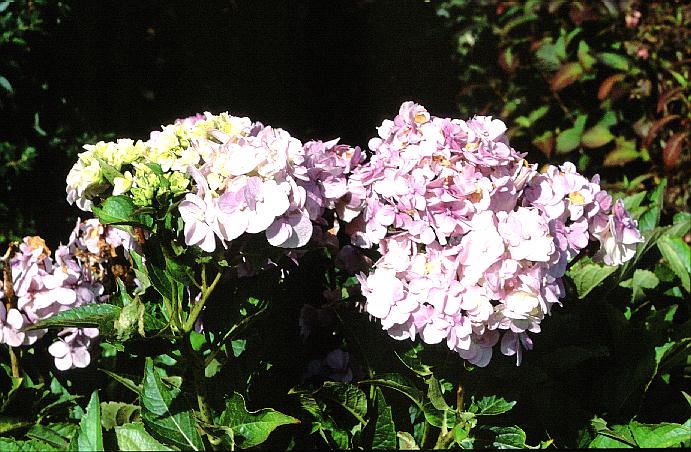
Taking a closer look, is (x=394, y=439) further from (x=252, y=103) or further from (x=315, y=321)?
(x=252, y=103)

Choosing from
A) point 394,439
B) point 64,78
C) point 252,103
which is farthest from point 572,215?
point 252,103

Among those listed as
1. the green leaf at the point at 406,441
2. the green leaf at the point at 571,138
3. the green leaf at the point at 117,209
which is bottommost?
the green leaf at the point at 571,138

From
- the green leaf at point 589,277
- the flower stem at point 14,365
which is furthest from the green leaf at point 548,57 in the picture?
the flower stem at point 14,365

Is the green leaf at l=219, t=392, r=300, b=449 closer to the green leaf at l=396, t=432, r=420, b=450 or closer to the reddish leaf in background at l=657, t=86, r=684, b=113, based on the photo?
the green leaf at l=396, t=432, r=420, b=450

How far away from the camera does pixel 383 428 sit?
55.1 inches

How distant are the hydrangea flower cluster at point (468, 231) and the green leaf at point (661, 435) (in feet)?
1.13

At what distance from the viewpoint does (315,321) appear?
1.62 m

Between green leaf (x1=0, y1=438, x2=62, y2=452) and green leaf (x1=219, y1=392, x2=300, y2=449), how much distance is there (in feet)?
1.25

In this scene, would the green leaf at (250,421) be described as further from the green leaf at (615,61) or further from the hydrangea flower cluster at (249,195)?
the green leaf at (615,61)

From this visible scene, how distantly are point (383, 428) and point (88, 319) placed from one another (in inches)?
23.3

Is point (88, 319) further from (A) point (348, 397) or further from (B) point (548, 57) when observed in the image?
(B) point (548, 57)

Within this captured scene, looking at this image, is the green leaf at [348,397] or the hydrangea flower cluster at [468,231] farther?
the green leaf at [348,397]

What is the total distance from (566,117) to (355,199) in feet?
7.54

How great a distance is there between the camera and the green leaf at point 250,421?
122cm
